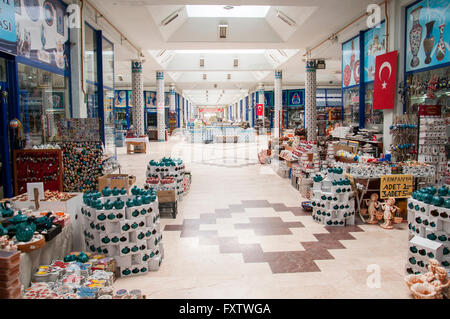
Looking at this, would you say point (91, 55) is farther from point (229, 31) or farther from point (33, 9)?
point (229, 31)

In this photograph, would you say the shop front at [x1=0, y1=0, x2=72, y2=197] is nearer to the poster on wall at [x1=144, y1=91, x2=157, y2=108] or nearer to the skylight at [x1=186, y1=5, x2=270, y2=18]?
the skylight at [x1=186, y1=5, x2=270, y2=18]

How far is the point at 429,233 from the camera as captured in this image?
316cm

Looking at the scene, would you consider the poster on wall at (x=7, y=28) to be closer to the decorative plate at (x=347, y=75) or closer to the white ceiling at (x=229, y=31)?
the white ceiling at (x=229, y=31)

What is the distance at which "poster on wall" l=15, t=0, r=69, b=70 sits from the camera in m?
5.14

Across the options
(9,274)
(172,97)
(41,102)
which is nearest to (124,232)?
(9,274)

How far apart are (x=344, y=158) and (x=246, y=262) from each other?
15.4 ft

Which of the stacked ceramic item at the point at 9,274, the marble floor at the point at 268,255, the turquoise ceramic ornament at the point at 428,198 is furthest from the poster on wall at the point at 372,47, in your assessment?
the stacked ceramic item at the point at 9,274

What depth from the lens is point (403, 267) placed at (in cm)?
344

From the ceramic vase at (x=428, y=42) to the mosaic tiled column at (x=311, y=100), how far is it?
7244mm

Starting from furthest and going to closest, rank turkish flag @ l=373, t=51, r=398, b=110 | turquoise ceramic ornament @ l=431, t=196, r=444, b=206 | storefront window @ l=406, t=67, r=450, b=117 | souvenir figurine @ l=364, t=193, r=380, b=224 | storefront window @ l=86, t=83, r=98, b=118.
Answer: storefront window @ l=86, t=83, r=98, b=118, turkish flag @ l=373, t=51, r=398, b=110, storefront window @ l=406, t=67, r=450, b=117, souvenir figurine @ l=364, t=193, r=380, b=224, turquoise ceramic ornament @ l=431, t=196, r=444, b=206

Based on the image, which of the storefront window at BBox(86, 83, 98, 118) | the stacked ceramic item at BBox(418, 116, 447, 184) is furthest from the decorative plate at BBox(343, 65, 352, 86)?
the storefront window at BBox(86, 83, 98, 118)

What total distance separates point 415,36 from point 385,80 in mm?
1037

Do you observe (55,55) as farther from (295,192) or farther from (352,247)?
(352,247)

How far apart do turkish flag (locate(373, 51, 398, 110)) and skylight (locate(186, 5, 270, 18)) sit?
14.1ft
